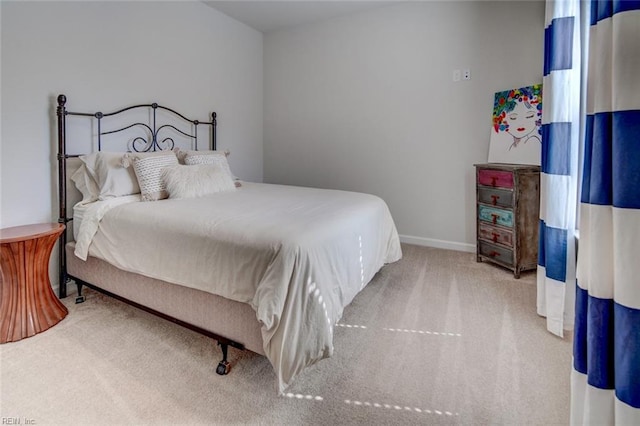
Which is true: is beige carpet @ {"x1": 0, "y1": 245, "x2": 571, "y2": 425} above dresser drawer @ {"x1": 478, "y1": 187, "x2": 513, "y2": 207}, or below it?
below

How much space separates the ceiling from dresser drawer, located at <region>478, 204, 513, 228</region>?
2.36 metres

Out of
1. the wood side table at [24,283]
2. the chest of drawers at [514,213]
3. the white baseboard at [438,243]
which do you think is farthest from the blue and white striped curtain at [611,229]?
the white baseboard at [438,243]

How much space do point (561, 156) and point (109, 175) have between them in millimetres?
2936

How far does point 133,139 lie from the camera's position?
3016 millimetres

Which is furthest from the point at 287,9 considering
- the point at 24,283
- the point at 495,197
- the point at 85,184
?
the point at 24,283

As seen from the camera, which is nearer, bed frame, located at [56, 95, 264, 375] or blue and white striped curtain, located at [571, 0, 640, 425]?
blue and white striped curtain, located at [571, 0, 640, 425]

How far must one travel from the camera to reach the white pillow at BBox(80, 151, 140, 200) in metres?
2.39

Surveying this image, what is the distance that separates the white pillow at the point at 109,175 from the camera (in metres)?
2.39

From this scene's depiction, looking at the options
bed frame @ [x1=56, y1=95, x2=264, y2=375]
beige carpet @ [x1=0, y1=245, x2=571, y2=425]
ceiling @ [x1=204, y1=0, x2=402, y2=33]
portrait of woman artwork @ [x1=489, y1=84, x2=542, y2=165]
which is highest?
ceiling @ [x1=204, y1=0, x2=402, y2=33]

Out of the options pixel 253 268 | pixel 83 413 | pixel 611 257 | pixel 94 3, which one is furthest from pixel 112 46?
pixel 611 257

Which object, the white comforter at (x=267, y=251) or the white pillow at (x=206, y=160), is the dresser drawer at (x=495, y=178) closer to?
the white comforter at (x=267, y=251)

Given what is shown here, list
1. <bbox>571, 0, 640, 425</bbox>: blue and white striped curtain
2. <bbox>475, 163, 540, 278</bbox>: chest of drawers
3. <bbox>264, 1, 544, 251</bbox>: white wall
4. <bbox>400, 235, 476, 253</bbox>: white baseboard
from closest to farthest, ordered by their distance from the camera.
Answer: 1. <bbox>571, 0, 640, 425</bbox>: blue and white striped curtain
2. <bbox>475, 163, 540, 278</bbox>: chest of drawers
3. <bbox>264, 1, 544, 251</bbox>: white wall
4. <bbox>400, 235, 476, 253</bbox>: white baseboard

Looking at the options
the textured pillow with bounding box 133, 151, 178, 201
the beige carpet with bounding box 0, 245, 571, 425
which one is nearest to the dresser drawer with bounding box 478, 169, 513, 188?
the beige carpet with bounding box 0, 245, 571, 425

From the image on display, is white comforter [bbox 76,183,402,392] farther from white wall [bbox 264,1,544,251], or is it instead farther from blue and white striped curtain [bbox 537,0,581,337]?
white wall [bbox 264,1,544,251]
